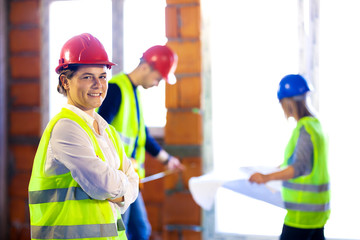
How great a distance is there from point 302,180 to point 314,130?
25 centimetres

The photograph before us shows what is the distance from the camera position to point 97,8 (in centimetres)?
293

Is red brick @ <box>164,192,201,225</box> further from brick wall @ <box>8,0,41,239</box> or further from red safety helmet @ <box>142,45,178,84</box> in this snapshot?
brick wall @ <box>8,0,41,239</box>

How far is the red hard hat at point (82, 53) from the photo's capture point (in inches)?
48.3

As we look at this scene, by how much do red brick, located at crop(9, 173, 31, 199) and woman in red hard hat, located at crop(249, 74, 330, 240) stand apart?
76.7 inches

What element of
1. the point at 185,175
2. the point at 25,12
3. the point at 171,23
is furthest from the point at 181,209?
the point at 25,12

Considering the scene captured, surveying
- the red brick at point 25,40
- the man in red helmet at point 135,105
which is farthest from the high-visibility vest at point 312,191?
the red brick at point 25,40

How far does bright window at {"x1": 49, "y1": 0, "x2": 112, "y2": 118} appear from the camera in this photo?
2.92 meters

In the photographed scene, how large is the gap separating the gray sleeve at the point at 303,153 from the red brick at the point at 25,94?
2051 mm

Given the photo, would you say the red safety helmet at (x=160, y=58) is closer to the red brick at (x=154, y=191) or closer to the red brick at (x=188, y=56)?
the red brick at (x=188, y=56)

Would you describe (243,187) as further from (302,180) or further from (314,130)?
(314,130)

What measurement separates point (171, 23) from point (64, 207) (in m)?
1.60

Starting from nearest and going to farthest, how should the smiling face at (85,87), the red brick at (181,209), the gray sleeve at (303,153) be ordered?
1. the smiling face at (85,87)
2. the gray sleeve at (303,153)
3. the red brick at (181,209)

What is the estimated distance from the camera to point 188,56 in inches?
97.3

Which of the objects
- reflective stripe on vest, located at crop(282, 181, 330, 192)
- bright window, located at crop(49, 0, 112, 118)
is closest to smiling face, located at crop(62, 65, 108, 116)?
reflective stripe on vest, located at crop(282, 181, 330, 192)
